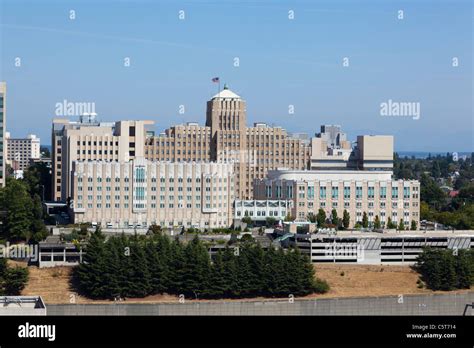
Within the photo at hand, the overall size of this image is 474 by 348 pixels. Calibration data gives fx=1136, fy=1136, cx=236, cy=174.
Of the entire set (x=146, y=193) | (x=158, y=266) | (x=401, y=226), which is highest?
(x=146, y=193)

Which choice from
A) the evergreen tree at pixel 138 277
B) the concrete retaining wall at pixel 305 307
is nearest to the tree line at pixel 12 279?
the concrete retaining wall at pixel 305 307

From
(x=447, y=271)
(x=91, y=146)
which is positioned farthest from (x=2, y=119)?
(x=447, y=271)

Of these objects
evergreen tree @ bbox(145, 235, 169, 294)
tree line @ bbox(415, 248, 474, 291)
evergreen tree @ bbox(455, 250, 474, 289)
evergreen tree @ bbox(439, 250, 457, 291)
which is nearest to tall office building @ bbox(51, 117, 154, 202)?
evergreen tree @ bbox(145, 235, 169, 294)

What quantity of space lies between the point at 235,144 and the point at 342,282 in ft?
59.3

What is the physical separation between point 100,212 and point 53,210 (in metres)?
6.36

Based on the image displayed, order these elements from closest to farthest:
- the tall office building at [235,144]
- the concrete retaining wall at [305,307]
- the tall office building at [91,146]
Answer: the concrete retaining wall at [305,307] < the tall office building at [91,146] < the tall office building at [235,144]

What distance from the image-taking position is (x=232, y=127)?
57.5 metres

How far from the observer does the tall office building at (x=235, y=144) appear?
187 ft

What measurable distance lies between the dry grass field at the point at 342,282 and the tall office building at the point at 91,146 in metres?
11.6

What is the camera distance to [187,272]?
3881 centimetres

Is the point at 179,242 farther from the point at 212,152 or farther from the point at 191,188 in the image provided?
the point at 212,152

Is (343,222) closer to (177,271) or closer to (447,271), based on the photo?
(447,271)

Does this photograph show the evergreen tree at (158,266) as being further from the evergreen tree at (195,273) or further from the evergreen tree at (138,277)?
the evergreen tree at (195,273)
